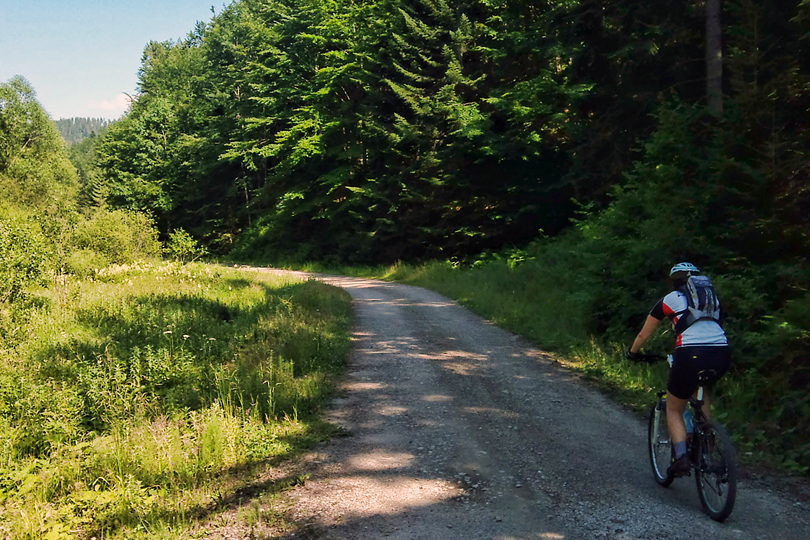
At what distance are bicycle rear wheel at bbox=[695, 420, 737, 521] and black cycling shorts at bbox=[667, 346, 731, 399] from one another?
34cm

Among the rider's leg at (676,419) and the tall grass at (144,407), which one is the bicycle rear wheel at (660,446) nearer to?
the rider's leg at (676,419)

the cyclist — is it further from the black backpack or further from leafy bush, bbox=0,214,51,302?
leafy bush, bbox=0,214,51,302

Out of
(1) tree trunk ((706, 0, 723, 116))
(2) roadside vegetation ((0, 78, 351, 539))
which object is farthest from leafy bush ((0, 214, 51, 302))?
(1) tree trunk ((706, 0, 723, 116))

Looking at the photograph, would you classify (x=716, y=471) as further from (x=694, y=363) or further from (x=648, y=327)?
(x=648, y=327)

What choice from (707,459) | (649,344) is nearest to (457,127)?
(649,344)

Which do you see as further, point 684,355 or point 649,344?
point 649,344

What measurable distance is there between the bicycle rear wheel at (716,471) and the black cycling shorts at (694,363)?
0.34 m

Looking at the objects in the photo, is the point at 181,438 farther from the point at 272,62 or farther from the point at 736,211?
the point at 272,62

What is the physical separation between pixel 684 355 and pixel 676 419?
63 centimetres

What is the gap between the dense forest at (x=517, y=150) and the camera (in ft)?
25.2

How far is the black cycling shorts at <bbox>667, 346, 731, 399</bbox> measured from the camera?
4473 millimetres

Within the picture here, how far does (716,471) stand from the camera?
14.1ft

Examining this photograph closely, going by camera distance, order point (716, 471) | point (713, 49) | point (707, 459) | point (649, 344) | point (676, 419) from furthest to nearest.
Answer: point (713, 49)
point (649, 344)
point (676, 419)
point (707, 459)
point (716, 471)

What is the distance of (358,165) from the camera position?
3400 cm
